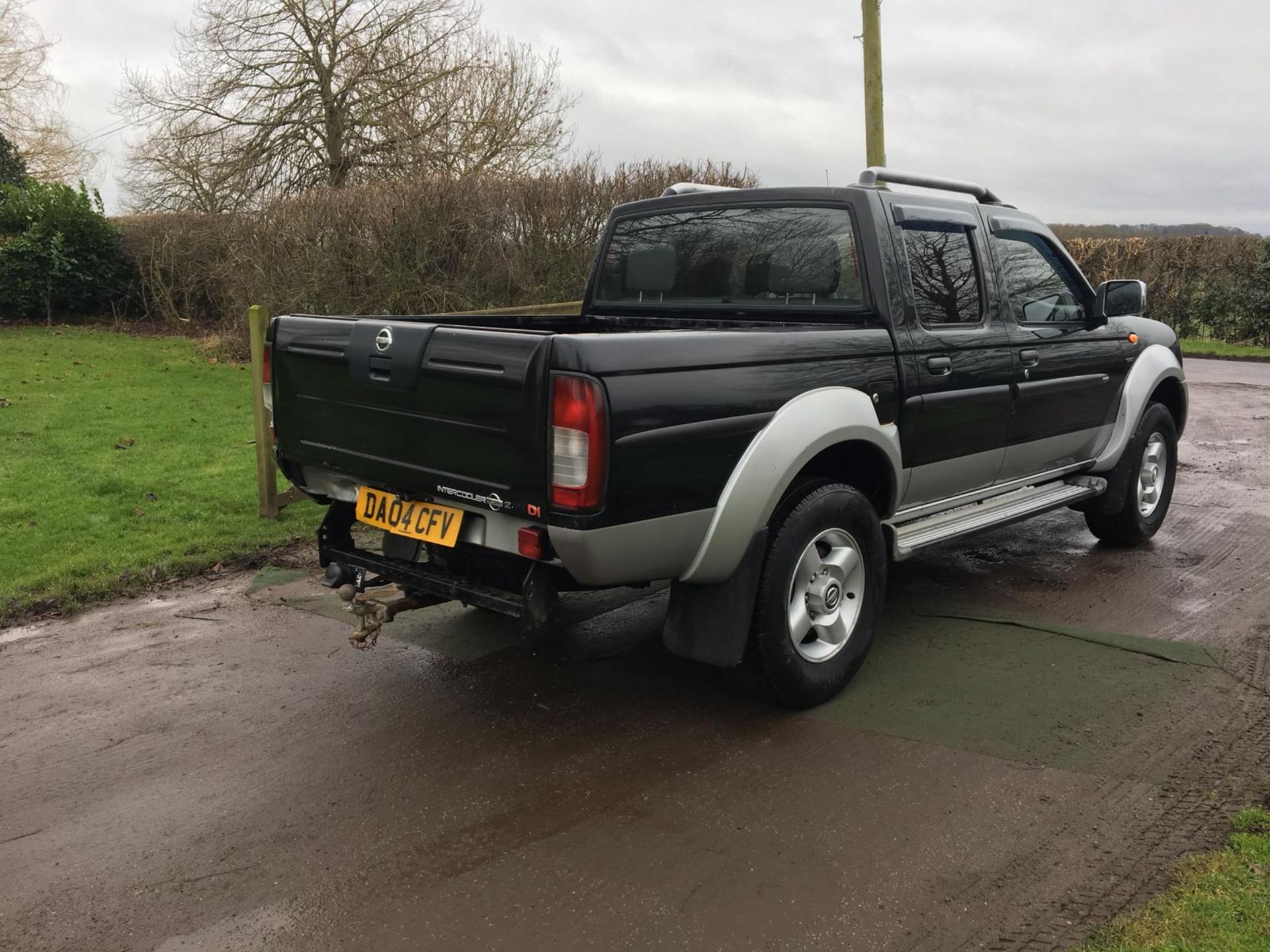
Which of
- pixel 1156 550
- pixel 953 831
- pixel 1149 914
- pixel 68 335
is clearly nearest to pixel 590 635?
pixel 953 831

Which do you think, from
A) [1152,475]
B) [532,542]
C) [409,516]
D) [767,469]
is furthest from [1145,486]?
[409,516]

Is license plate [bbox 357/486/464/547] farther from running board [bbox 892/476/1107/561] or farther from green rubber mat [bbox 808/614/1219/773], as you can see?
running board [bbox 892/476/1107/561]

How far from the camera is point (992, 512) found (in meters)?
5.08

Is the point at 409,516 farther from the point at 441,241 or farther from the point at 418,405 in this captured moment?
the point at 441,241

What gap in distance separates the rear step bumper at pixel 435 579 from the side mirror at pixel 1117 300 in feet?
12.7

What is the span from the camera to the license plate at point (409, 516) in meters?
3.59

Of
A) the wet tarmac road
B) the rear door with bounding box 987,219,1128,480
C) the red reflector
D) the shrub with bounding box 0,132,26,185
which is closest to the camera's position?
the wet tarmac road

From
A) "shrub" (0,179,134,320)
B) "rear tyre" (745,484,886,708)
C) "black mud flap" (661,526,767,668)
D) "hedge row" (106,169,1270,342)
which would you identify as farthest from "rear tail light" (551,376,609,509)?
"shrub" (0,179,134,320)

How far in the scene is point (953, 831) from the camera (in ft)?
10.3

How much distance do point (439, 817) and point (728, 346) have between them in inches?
73.5

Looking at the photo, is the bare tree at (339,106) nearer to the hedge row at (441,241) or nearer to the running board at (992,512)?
the hedge row at (441,241)

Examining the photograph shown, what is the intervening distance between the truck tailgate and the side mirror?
3.85m

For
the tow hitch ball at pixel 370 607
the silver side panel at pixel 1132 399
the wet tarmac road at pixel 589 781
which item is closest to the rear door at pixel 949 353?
the wet tarmac road at pixel 589 781

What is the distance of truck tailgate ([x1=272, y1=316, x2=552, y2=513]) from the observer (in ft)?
10.5
